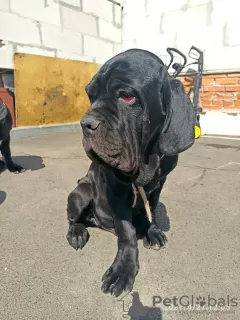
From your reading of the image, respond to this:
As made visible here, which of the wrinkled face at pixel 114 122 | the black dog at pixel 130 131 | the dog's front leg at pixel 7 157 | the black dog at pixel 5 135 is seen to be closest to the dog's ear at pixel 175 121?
the black dog at pixel 130 131

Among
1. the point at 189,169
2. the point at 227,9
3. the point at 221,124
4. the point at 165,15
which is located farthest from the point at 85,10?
the point at 189,169

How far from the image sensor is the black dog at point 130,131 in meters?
1.42

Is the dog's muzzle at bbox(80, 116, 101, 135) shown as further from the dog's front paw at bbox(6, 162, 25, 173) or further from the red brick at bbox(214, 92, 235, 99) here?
the red brick at bbox(214, 92, 235, 99)

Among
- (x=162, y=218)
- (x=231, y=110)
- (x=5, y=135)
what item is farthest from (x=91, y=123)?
(x=231, y=110)

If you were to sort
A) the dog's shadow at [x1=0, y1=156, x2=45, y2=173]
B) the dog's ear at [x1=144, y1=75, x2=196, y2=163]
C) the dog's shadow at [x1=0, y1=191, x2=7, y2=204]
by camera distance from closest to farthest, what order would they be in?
the dog's ear at [x1=144, y1=75, x2=196, y2=163]
the dog's shadow at [x1=0, y1=191, x2=7, y2=204]
the dog's shadow at [x1=0, y1=156, x2=45, y2=173]

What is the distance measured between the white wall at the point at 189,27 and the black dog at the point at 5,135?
5691 mm

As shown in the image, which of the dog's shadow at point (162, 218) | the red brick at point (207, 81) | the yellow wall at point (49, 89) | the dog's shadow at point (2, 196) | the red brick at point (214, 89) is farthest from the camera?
the red brick at point (207, 81)

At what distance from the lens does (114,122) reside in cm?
141

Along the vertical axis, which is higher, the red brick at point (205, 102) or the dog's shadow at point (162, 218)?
the red brick at point (205, 102)

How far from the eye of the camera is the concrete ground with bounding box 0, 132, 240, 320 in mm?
1461

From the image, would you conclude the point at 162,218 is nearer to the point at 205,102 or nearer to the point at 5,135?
the point at 5,135

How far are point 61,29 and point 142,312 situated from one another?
7.31 metres

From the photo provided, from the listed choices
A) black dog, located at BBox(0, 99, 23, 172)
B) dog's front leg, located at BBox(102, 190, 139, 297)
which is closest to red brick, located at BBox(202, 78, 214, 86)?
black dog, located at BBox(0, 99, 23, 172)

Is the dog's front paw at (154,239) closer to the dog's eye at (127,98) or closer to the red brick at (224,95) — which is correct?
the dog's eye at (127,98)
